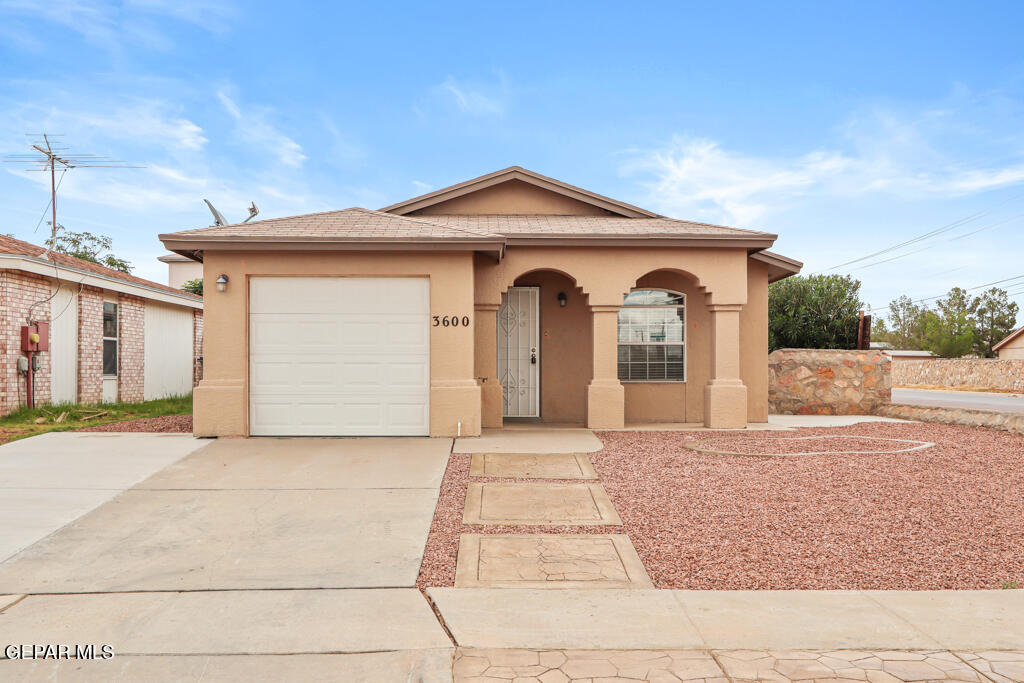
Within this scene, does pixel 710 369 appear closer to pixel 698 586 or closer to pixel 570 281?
pixel 570 281

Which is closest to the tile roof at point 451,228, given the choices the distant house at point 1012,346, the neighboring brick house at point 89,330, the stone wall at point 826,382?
the stone wall at point 826,382

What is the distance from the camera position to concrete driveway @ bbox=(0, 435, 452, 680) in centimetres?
309

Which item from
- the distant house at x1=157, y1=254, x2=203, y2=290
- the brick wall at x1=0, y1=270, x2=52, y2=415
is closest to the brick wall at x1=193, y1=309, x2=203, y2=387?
the brick wall at x1=0, y1=270, x2=52, y2=415

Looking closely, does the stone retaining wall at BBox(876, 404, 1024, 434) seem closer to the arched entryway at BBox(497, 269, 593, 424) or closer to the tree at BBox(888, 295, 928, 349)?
the arched entryway at BBox(497, 269, 593, 424)

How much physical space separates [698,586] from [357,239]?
6690 mm

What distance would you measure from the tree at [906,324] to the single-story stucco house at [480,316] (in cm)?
5957

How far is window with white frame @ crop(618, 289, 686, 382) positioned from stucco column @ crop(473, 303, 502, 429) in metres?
2.64

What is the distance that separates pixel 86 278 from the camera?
13.5m

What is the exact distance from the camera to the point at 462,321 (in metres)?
9.12

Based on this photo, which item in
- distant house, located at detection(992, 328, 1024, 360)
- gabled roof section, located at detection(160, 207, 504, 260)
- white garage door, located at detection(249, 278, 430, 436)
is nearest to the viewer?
gabled roof section, located at detection(160, 207, 504, 260)

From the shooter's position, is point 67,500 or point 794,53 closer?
point 67,500

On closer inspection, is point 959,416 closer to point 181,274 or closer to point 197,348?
point 197,348

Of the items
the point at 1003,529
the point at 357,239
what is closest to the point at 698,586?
the point at 1003,529

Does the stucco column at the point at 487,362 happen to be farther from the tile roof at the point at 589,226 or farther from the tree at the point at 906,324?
the tree at the point at 906,324
